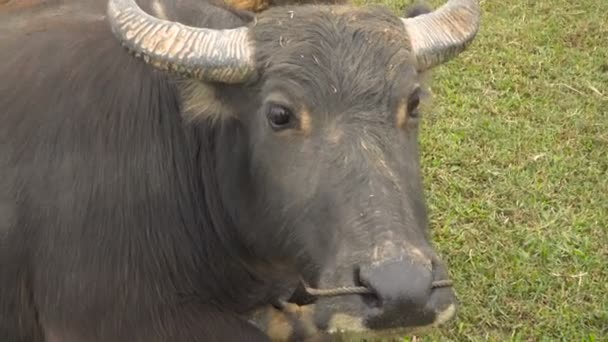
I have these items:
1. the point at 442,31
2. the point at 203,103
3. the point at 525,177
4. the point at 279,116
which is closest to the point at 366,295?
the point at 279,116

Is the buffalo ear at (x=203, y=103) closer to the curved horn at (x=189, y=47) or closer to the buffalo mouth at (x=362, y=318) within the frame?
the curved horn at (x=189, y=47)

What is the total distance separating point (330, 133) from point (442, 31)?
0.74 m

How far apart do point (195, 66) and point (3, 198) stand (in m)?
1.18

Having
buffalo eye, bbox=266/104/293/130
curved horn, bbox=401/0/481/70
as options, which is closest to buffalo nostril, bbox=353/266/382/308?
buffalo eye, bbox=266/104/293/130

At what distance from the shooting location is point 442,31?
3.51 m

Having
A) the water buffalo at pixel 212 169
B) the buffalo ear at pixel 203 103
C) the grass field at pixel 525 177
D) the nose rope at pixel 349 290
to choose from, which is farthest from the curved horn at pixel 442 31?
the grass field at pixel 525 177

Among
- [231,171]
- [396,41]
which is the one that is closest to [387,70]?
[396,41]

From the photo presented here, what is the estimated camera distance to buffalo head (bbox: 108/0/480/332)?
9.41 feet

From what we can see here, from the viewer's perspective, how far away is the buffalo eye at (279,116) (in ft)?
10.2

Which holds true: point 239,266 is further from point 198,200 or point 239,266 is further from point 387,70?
point 387,70

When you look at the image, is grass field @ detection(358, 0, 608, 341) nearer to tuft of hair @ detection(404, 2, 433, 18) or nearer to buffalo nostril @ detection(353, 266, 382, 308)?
tuft of hair @ detection(404, 2, 433, 18)

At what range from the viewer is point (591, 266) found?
5.30 meters

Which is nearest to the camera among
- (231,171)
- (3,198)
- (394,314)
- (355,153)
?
(394,314)

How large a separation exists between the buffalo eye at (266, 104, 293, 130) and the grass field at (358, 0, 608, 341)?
2090 millimetres
